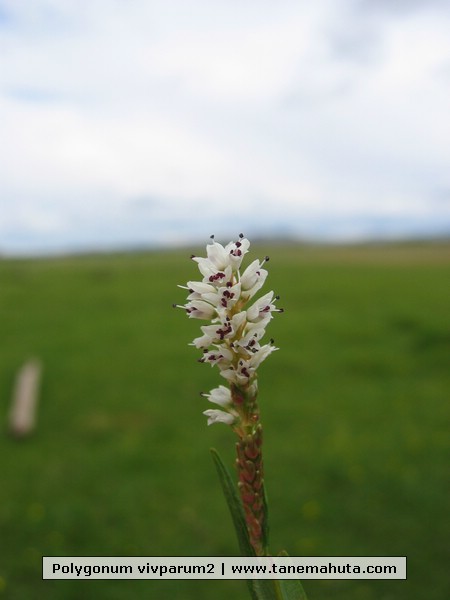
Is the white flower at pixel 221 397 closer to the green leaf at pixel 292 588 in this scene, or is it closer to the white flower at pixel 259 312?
the white flower at pixel 259 312

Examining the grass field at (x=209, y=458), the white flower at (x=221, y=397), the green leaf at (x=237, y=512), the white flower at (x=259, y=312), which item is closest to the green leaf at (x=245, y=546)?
the green leaf at (x=237, y=512)

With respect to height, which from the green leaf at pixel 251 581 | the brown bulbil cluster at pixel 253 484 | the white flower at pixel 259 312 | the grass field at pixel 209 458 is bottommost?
the grass field at pixel 209 458

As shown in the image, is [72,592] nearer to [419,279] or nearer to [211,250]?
[211,250]

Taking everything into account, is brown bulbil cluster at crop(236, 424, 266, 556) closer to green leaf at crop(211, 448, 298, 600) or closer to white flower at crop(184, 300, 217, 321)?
green leaf at crop(211, 448, 298, 600)

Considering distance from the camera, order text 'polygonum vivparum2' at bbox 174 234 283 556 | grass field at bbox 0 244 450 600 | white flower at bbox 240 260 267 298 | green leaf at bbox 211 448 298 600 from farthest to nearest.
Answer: grass field at bbox 0 244 450 600 → white flower at bbox 240 260 267 298 → text 'polygonum vivparum2' at bbox 174 234 283 556 → green leaf at bbox 211 448 298 600

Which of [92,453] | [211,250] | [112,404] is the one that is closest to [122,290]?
[112,404]

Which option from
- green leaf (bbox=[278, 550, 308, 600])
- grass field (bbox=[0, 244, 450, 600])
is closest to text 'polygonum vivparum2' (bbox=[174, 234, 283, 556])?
green leaf (bbox=[278, 550, 308, 600])

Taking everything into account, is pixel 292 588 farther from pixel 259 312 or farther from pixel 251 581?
pixel 259 312
